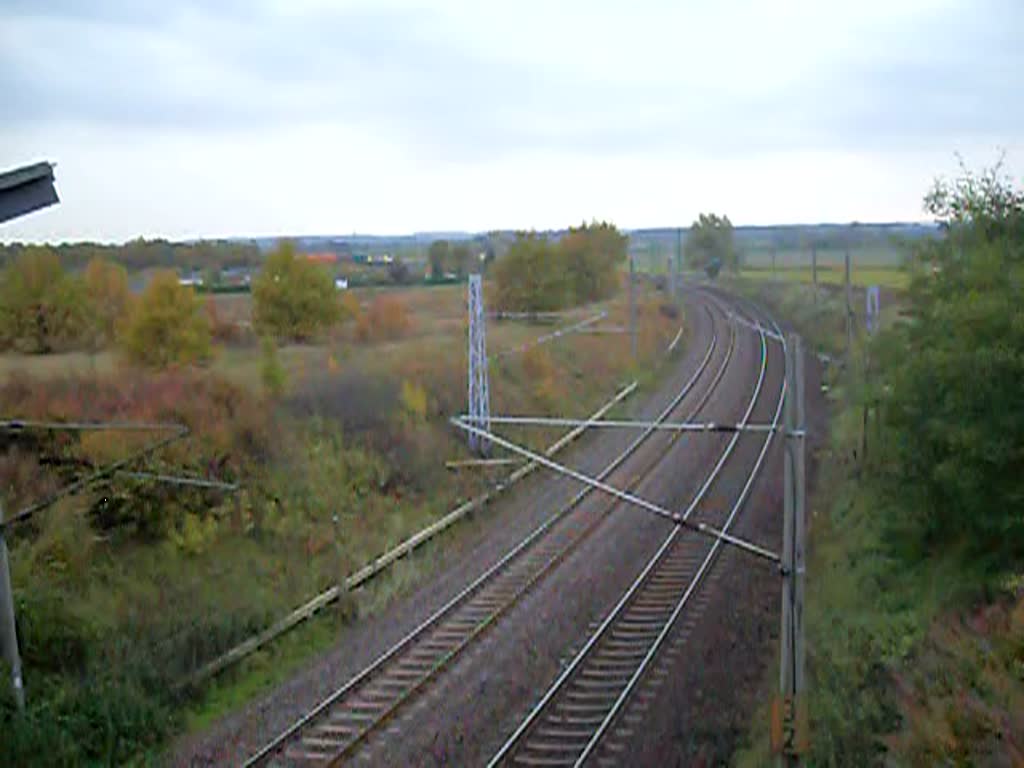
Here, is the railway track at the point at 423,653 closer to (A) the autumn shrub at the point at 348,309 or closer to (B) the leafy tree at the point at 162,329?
(B) the leafy tree at the point at 162,329

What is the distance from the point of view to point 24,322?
89.0 feet

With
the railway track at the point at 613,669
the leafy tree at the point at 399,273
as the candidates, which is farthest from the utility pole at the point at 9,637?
the leafy tree at the point at 399,273

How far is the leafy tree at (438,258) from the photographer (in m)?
77.3

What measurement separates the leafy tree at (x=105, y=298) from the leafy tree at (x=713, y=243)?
7478 centimetres

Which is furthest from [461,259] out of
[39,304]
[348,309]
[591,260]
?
[39,304]

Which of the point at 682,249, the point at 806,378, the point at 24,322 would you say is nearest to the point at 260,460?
the point at 24,322

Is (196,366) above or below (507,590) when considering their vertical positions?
above

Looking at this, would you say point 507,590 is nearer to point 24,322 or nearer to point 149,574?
point 149,574

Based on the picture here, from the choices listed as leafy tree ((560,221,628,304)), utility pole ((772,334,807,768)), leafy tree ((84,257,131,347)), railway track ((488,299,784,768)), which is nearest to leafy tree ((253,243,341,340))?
leafy tree ((84,257,131,347))

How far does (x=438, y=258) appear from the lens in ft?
255

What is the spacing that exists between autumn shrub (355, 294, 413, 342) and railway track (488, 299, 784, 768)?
20.5m

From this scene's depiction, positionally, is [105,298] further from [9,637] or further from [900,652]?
[900,652]

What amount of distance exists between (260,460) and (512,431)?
8.73 meters

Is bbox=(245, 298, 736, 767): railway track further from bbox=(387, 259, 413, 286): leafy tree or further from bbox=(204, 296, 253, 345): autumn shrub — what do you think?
bbox=(387, 259, 413, 286): leafy tree
